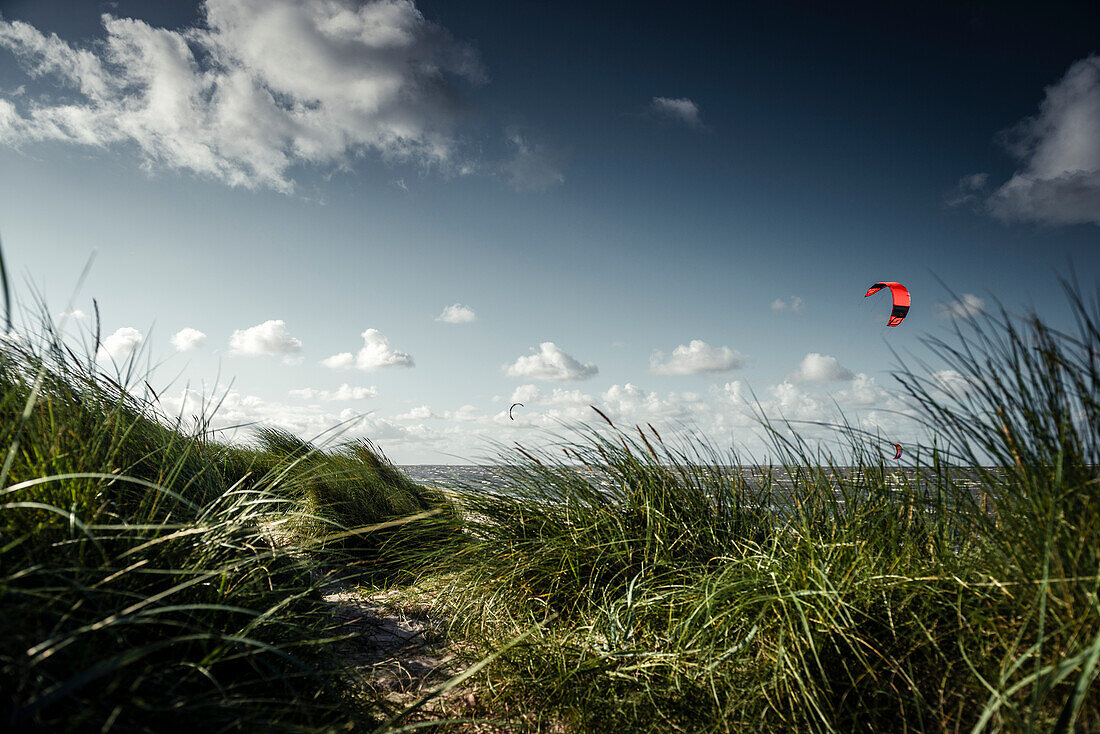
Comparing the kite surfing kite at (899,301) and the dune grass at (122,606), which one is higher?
the kite surfing kite at (899,301)

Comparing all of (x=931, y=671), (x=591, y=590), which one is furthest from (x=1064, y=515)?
(x=591, y=590)

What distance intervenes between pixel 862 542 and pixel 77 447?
2.64 metres

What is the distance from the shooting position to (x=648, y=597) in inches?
95.2

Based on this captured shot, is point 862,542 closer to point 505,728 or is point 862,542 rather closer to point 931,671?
point 931,671

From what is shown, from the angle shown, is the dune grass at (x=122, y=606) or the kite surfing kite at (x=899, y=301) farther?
the kite surfing kite at (x=899, y=301)

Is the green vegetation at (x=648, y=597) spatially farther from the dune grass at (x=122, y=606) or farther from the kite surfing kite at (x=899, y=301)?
the kite surfing kite at (x=899, y=301)

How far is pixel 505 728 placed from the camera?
1.83 m

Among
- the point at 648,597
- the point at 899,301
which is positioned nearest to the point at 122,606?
the point at 648,597

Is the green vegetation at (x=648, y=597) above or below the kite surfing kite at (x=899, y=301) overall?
below

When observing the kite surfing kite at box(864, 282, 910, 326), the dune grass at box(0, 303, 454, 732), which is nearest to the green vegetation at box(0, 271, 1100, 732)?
the dune grass at box(0, 303, 454, 732)

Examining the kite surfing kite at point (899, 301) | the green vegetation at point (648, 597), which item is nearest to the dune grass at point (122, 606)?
the green vegetation at point (648, 597)

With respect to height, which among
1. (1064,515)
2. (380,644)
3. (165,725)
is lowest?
(380,644)

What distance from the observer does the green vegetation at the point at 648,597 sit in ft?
4.08

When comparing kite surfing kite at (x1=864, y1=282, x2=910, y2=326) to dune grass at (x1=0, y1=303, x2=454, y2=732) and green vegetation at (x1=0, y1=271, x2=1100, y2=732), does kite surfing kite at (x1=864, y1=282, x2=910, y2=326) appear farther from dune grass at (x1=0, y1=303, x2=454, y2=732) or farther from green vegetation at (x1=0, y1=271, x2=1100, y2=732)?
dune grass at (x1=0, y1=303, x2=454, y2=732)
